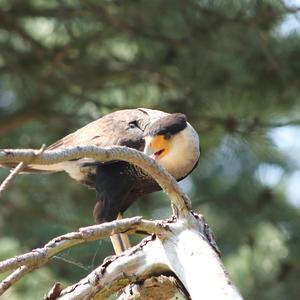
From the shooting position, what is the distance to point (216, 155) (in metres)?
6.94

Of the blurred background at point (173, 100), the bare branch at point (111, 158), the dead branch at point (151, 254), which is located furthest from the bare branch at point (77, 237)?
the blurred background at point (173, 100)

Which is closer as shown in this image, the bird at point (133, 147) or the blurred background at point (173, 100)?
the bird at point (133, 147)

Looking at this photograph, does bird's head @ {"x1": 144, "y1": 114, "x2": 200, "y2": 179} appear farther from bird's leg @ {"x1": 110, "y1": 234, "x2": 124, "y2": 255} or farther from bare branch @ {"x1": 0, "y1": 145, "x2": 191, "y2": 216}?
bare branch @ {"x1": 0, "y1": 145, "x2": 191, "y2": 216}

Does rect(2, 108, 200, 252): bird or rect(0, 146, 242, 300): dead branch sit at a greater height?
rect(0, 146, 242, 300): dead branch

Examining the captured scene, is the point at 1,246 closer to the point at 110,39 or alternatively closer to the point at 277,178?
the point at 110,39

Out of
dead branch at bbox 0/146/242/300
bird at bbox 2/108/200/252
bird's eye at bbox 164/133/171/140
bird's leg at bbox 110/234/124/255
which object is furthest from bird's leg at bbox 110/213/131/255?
dead branch at bbox 0/146/242/300

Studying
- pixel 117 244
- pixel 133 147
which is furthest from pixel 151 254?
pixel 117 244

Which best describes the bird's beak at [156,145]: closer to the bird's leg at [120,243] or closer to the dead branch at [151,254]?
the bird's leg at [120,243]

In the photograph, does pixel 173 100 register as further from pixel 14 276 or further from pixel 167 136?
pixel 14 276

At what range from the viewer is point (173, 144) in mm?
4383

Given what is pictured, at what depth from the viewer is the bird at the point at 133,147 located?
14.4ft

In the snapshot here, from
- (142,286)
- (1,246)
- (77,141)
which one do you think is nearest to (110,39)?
(1,246)

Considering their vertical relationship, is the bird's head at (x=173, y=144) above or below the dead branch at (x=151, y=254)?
below

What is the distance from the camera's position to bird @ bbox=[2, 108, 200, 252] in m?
4.38
